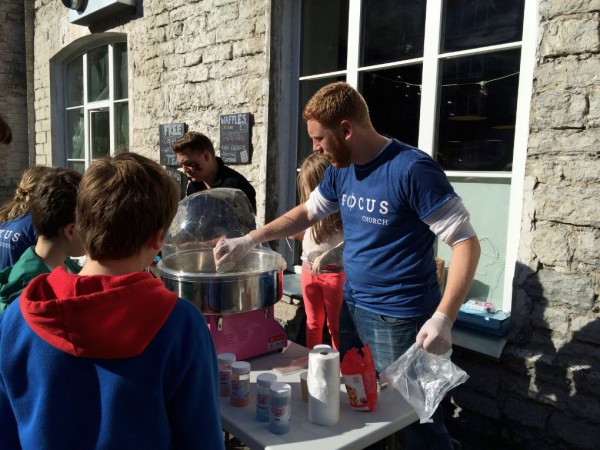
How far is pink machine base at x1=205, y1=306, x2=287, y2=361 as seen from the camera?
187 centimetres

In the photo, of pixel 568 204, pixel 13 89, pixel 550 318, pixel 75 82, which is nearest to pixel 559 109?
pixel 568 204

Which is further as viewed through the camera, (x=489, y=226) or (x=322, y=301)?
(x=322, y=301)

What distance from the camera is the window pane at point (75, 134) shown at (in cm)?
689

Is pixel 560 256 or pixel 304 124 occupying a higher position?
pixel 304 124

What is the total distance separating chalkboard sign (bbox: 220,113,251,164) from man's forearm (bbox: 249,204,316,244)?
1758 millimetres

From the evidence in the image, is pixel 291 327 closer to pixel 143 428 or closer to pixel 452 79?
pixel 452 79

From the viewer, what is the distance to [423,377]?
1.66 meters

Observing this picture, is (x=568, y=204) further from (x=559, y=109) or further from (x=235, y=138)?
(x=235, y=138)

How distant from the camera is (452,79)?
292cm

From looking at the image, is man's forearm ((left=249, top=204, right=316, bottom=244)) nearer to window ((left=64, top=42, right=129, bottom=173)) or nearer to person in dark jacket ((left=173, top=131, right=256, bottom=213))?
person in dark jacket ((left=173, top=131, right=256, bottom=213))

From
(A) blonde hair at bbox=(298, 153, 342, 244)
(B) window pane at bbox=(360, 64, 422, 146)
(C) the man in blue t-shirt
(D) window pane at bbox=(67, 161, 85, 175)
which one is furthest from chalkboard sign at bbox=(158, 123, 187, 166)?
(C) the man in blue t-shirt

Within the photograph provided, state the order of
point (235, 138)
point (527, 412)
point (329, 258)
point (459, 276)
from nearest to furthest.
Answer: point (459, 276), point (527, 412), point (329, 258), point (235, 138)

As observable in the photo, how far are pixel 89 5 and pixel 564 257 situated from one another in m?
5.40

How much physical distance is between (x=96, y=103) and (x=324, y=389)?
5899 millimetres
